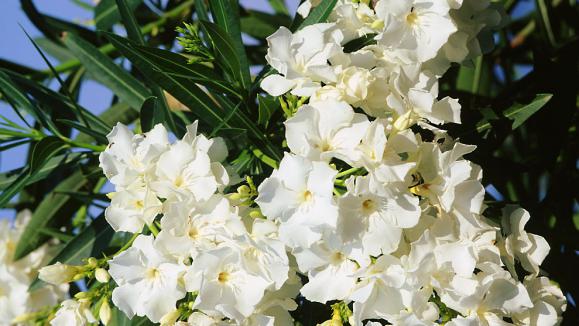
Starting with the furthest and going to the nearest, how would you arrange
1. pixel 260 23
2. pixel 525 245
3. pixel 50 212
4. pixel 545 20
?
pixel 260 23 < pixel 545 20 < pixel 50 212 < pixel 525 245

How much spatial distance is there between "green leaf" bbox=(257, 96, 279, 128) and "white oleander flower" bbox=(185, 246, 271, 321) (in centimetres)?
31

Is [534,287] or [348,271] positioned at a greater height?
[348,271]

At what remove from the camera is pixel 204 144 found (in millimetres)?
1170

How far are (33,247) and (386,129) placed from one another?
1.07 metres

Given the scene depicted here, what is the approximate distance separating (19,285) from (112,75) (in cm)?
54

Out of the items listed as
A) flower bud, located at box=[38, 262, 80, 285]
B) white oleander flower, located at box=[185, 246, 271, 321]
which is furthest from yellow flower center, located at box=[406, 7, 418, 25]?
flower bud, located at box=[38, 262, 80, 285]

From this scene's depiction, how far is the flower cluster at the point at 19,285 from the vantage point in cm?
169

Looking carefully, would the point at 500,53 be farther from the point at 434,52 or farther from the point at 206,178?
the point at 206,178

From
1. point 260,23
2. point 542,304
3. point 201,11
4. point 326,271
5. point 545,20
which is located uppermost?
point 201,11

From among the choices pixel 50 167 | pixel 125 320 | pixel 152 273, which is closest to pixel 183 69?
pixel 152 273

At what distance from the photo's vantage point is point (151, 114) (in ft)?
4.50

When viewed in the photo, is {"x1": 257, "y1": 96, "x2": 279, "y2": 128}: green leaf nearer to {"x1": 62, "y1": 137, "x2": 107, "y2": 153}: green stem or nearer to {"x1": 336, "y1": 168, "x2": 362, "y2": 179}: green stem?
{"x1": 336, "y1": 168, "x2": 362, "y2": 179}: green stem

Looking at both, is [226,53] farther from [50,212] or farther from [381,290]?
[50,212]

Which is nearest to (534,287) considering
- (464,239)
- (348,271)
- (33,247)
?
(464,239)
